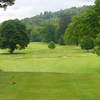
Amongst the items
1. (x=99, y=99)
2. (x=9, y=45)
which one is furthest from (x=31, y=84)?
(x=9, y=45)

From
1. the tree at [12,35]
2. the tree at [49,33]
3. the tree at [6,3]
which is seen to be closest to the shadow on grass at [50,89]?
the tree at [6,3]

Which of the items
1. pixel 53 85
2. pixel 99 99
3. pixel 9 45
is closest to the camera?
pixel 99 99

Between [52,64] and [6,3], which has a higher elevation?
[6,3]

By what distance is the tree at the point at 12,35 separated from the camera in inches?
1658

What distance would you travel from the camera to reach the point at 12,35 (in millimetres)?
42750

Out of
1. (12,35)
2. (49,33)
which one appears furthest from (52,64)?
(49,33)

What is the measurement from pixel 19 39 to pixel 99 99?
38550 millimetres

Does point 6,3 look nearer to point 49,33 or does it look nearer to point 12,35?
point 12,35

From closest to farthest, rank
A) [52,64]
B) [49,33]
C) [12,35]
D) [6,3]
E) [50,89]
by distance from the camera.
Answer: [50,89]
[6,3]
[52,64]
[12,35]
[49,33]

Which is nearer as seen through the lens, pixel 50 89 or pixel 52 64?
pixel 50 89

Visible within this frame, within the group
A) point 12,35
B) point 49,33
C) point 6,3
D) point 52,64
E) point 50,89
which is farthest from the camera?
point 49,33

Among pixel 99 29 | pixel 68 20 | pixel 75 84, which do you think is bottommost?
pixel 75 84

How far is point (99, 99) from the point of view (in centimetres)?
683

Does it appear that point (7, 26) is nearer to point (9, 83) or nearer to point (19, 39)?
point (19, 39)
